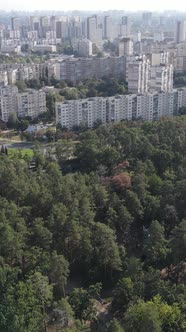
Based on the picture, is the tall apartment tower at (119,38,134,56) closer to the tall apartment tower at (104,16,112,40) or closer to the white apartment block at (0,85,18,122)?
the white apartment block at (0,85,18,122)

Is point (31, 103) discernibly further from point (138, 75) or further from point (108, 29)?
point (108, 29)

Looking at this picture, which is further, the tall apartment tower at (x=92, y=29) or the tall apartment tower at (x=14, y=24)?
the tall apartment tower at (x=14, y=24)

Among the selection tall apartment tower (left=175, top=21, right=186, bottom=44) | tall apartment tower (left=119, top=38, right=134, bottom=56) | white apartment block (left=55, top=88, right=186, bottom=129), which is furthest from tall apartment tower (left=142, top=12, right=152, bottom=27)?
white apartment block (left=55, top=88, right=186, bottom=129)

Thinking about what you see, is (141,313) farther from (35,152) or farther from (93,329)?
(35,152)

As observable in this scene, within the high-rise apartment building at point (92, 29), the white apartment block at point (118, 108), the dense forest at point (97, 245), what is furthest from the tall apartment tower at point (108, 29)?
the dense forest at point (97, 245)

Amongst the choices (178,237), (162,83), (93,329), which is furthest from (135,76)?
(93,329)

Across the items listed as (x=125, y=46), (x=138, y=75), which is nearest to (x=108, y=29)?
(x=125, y=46)

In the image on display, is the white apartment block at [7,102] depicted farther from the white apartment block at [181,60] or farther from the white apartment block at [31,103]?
the white apartment block at [181,60]
